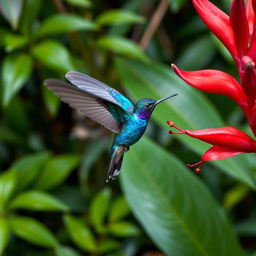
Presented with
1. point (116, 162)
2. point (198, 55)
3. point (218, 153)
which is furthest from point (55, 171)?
point (218, 153)

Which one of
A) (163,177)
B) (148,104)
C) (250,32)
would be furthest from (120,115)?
(163,177)

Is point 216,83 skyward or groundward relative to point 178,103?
skyward

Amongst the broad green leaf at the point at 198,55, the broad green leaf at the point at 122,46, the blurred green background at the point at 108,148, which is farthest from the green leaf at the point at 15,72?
the broad green leaf at the point at 198,55

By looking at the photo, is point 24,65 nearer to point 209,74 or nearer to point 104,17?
point 104,17

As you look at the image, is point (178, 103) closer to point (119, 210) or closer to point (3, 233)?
point (119, 210)

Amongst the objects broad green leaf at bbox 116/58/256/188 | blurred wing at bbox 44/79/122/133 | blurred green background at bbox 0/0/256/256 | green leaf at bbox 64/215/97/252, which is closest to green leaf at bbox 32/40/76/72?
blurred green background at bbox 0/0/256/256

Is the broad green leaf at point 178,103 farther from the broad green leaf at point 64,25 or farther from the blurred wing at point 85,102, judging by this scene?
the blurred wing at point 85,102

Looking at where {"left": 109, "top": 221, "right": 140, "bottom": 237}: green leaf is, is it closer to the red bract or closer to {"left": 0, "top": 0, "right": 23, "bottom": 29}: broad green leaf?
{"left": 0, "top": 0, "right": 23, "bottom": 29}: broad green leaf
